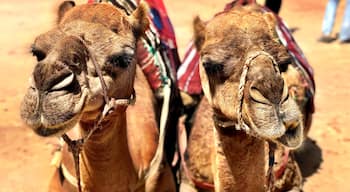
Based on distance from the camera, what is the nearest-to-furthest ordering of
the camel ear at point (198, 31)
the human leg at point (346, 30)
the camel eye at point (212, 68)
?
the camel eye at point (212, 68) → the camel ear at point (198, 31) → the human leg at point (346, 30)

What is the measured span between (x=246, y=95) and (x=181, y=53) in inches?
234

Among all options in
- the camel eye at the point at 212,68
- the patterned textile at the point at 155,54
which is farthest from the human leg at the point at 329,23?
the camel eye at the point at 212,68

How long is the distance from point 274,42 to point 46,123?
1.19 meters

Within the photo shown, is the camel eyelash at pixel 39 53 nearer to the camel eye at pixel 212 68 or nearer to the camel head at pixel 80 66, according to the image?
the camel head at pixel 80 66

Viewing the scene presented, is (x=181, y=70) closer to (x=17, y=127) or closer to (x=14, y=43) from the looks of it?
(x=17, y=127)

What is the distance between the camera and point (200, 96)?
5.18m

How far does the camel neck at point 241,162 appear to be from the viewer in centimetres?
336

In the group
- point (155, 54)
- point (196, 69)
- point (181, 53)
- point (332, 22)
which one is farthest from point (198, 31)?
point (332, 22)

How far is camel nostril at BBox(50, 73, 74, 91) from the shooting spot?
2756 mm

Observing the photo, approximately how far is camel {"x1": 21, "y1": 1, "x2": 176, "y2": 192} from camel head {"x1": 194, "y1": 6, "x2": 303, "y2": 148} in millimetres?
399

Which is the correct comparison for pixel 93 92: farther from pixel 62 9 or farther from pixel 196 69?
pixel 196 69

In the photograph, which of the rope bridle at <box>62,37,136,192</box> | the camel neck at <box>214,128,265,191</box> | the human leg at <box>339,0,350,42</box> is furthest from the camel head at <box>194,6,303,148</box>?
the human leg at <box>339,0,350,42</box>

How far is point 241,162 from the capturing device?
11.0 ft

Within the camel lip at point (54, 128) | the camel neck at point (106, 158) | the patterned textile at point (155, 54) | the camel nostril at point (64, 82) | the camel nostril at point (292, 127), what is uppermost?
the camel nostril at point (64, 82)
